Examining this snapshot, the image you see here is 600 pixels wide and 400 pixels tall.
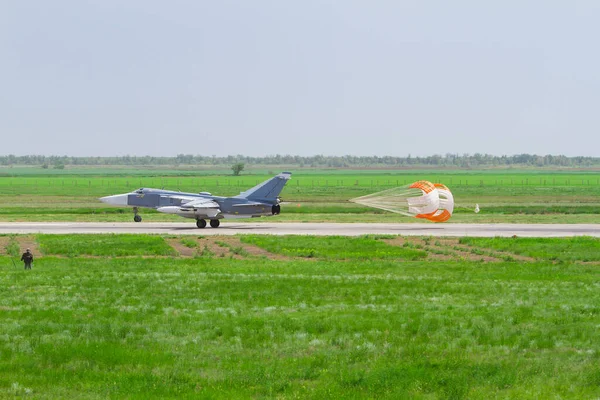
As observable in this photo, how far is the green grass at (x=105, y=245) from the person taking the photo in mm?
44331

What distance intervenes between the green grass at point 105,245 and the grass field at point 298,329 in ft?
12.5

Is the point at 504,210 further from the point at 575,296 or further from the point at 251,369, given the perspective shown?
the point at 251,369

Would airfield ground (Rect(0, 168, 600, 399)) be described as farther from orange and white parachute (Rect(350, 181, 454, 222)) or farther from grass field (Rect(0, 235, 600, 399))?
orange and white parachute (Rect(350, 181, 454, 222))

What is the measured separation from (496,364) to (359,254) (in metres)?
25.8

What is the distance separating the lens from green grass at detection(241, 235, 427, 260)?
43312 millimetres

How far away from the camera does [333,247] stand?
154ft

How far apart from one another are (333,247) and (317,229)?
12.8 m

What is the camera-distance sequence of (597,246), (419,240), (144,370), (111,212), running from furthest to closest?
(111,212) < (419,240) < (597,246) < (144,370)

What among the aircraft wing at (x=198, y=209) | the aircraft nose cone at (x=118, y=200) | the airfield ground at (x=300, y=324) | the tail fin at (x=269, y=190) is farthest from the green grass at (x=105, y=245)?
the aircraft nose cone at (x=118, y=200)

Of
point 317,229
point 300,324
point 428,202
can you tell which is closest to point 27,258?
point 300,324

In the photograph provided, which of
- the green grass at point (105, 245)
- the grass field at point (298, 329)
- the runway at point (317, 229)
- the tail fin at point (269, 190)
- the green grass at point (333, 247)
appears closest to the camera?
the grass field at point (298, 329)

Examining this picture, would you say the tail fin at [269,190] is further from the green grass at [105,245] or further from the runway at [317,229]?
the green grass at [105,245]

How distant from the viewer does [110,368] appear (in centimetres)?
1773

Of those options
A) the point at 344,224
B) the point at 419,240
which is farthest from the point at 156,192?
the point at 419,240
